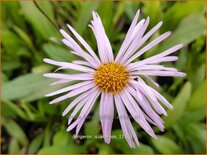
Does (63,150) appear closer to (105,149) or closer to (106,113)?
(105,149)

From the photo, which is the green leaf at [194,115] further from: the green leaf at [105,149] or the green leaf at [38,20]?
the green leaf at [38,20]

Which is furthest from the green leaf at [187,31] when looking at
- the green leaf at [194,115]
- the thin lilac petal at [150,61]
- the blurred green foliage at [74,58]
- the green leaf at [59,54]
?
the thin lilac petal at [150,61]

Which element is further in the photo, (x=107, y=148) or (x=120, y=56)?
(x=107, y=148)

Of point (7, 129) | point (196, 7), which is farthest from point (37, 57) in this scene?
point (196, 7)

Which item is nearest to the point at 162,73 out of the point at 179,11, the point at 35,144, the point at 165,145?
the point at 165,145

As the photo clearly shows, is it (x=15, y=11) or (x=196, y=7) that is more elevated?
(x=15, y=11)

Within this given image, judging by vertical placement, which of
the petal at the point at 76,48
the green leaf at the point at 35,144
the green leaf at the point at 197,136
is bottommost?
the green leaf at the point at 197,136

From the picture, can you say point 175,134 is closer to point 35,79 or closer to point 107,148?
point 107,148
